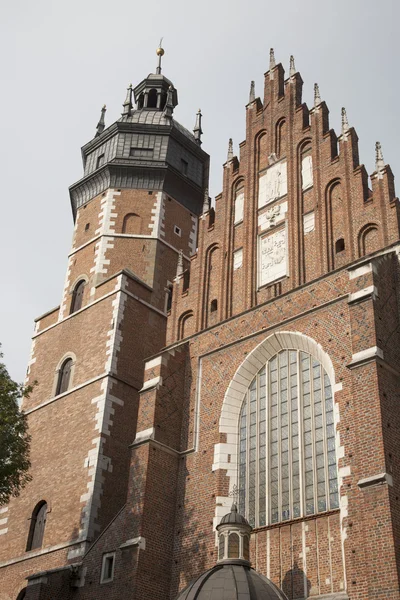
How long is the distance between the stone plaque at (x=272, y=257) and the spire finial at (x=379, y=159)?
2923 millimetres

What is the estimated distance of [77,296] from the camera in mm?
26750

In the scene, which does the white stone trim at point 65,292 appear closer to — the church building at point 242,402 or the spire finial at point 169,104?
the church building at point 242,402

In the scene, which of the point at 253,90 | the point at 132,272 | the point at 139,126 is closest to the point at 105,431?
the point at 132,272

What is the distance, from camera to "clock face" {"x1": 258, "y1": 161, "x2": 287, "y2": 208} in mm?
21328

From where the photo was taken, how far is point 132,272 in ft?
85.7

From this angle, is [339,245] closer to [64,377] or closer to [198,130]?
[64,377]

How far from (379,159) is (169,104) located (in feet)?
51.6

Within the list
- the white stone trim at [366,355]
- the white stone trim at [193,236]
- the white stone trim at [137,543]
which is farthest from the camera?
the white stone trim at [193,236]

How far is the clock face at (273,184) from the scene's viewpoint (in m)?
21.3

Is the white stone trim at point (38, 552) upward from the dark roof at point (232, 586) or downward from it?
upward

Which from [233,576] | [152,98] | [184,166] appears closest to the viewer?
[233,576]

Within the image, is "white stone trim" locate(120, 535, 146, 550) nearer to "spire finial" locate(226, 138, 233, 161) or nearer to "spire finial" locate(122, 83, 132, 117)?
"spire finial" locate(226, 138, 233, 161)

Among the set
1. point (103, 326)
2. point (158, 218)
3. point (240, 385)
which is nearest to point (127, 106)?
point (158, 218)

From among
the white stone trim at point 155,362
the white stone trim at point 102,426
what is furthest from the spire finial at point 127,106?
the white stone trim at point 155,362
